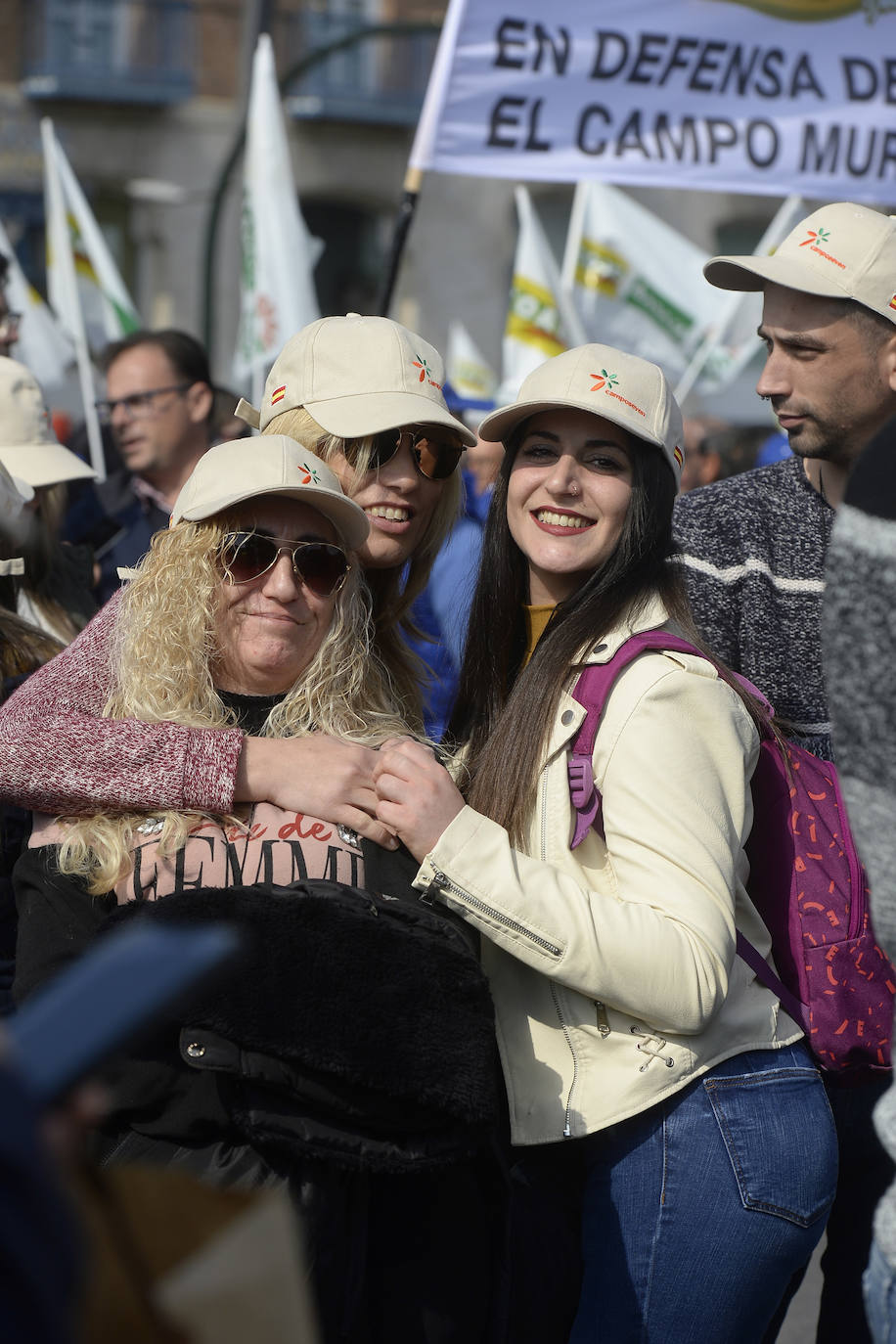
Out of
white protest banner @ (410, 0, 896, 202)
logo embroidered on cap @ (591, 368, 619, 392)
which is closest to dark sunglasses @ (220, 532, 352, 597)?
logo embroidered on cap @ (591, 368, 619, 392)

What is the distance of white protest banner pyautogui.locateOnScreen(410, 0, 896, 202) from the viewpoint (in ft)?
15.9

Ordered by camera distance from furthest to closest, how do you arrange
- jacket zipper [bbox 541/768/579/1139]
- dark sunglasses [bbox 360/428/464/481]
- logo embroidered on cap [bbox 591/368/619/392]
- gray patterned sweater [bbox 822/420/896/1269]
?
dark sunglasses [bbox 360/428/464/481] < logo embroidered on cap [bbox 591/368/619/392] < jacket zipper [bbox 541/768/579/1139] < gray patterned sweater [bbox 822/420/896/1269]

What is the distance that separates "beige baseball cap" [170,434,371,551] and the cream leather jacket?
537 millimetres

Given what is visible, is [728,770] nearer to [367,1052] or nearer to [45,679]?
[367,1052]

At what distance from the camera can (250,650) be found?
8.27 ft

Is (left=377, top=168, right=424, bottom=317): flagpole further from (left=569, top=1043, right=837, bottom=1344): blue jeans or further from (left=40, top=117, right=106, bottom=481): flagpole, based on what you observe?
(left=569, top=1043, right=837, bottom=1344): blue jeans

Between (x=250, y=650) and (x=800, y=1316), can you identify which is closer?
(x=250, y=650)

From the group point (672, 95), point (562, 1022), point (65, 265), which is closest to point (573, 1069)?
point (562, 1022)

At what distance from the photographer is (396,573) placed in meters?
3.19

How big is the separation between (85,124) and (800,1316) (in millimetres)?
23185

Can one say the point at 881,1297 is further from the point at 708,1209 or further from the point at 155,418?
the point at 155,418

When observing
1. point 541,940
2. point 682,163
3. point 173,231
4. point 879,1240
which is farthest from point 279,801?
point 173,231

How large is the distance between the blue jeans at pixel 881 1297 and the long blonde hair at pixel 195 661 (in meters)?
1.23

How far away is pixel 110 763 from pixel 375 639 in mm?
828
